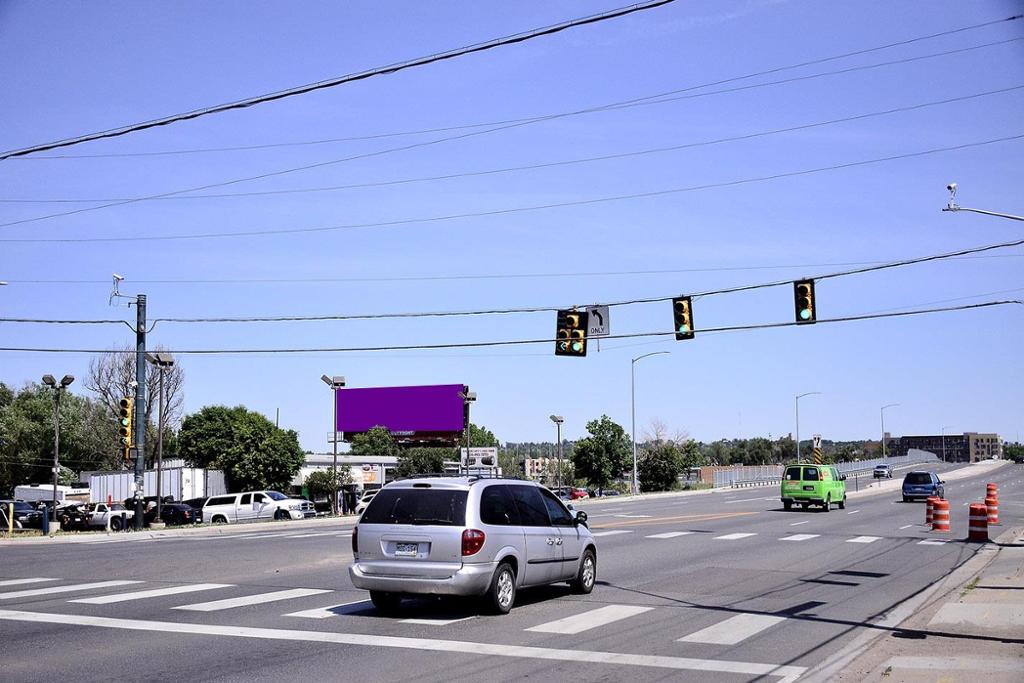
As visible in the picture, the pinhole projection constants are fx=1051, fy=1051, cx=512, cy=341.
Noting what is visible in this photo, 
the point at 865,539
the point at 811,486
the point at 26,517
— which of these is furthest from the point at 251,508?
the point at 865,539

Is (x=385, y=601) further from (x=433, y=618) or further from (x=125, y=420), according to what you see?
(x=125, y=420)

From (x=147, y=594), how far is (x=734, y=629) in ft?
30.0

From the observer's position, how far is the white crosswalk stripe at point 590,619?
1275cm

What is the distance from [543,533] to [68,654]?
644cm

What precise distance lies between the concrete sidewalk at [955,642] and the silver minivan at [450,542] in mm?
4639

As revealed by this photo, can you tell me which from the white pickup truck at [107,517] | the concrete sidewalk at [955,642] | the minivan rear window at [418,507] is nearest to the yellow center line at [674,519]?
the concrete sidewalk at [955,642]

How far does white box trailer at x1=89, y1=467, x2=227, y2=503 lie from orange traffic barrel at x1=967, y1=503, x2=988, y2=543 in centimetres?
5421

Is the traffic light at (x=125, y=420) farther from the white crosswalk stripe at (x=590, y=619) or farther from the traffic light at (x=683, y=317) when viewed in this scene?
the white crosswalk stripe at (x=590, y=619)

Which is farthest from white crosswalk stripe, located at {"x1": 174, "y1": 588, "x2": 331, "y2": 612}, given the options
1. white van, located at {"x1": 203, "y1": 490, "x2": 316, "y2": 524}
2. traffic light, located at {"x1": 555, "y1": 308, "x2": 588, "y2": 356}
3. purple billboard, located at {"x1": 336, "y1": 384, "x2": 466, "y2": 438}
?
purple billboard, located at {"x1": 336, "y1": 384, "x2": 466, "y2": 438}

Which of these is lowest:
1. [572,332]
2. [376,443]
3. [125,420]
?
[376,443]

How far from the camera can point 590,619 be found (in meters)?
13.6

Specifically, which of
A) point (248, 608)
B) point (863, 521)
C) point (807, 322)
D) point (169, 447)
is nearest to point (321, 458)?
point (169, 447)

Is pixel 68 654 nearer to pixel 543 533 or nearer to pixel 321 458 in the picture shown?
pixel 543 533

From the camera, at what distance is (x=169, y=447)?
345 feet
